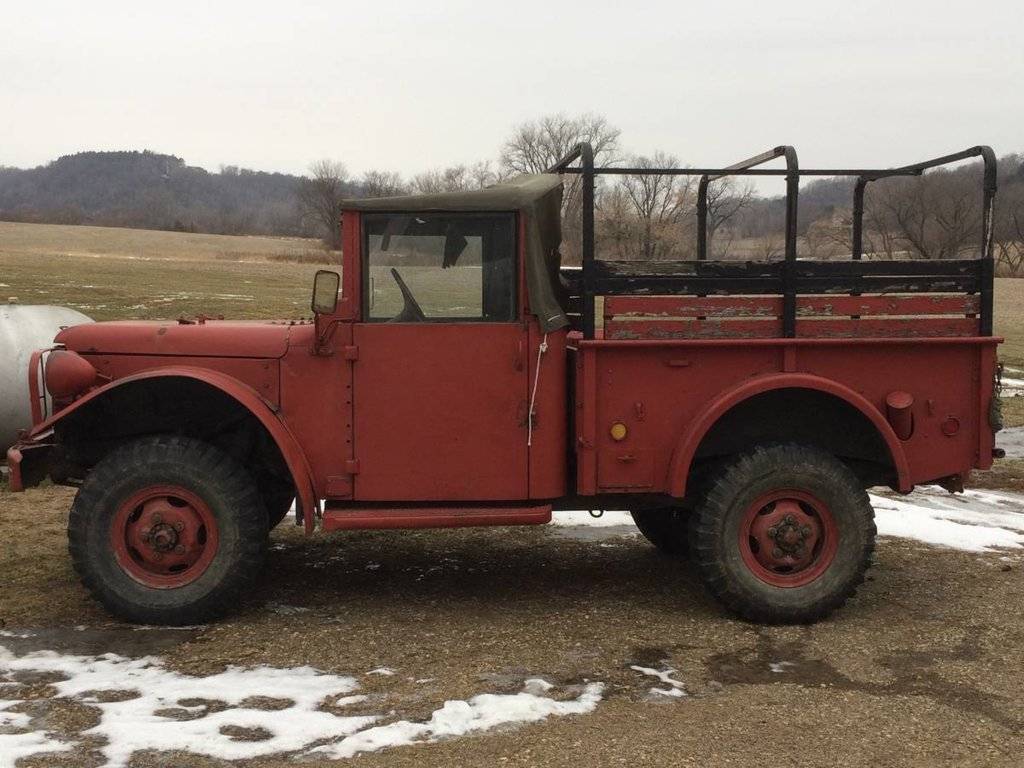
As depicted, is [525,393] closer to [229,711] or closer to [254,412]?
[254,412]

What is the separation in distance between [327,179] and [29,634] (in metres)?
77.7

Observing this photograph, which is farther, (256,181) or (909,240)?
(256,181)

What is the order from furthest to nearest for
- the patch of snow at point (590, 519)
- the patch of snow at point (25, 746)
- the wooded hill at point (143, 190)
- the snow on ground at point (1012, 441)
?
the wooded hill at point (143, 190) → the snow on ground at point (1012, 441) → the patch of snow at point (590, 519) → the patch of snow at point (25, 746)

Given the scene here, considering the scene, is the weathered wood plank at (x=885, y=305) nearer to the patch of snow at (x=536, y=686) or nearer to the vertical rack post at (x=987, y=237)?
the vertical rack post at (x=987, y=237)

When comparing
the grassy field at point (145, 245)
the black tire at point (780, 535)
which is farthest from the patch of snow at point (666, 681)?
the grassy field at point (145, 245)

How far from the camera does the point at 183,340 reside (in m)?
5.45

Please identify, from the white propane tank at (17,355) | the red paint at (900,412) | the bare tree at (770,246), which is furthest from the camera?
the white propane tank at (17,355)

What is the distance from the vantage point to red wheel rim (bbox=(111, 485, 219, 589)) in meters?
5.23

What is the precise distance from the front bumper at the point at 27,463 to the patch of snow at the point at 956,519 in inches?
214

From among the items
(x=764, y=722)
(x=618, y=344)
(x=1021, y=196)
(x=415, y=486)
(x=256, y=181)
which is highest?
(x=256, y=181)

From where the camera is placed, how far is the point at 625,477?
212 inches

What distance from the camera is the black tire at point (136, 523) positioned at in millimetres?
5199

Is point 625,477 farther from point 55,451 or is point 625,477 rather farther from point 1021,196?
point 1021,196

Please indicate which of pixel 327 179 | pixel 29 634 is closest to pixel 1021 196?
pixel 327 179
